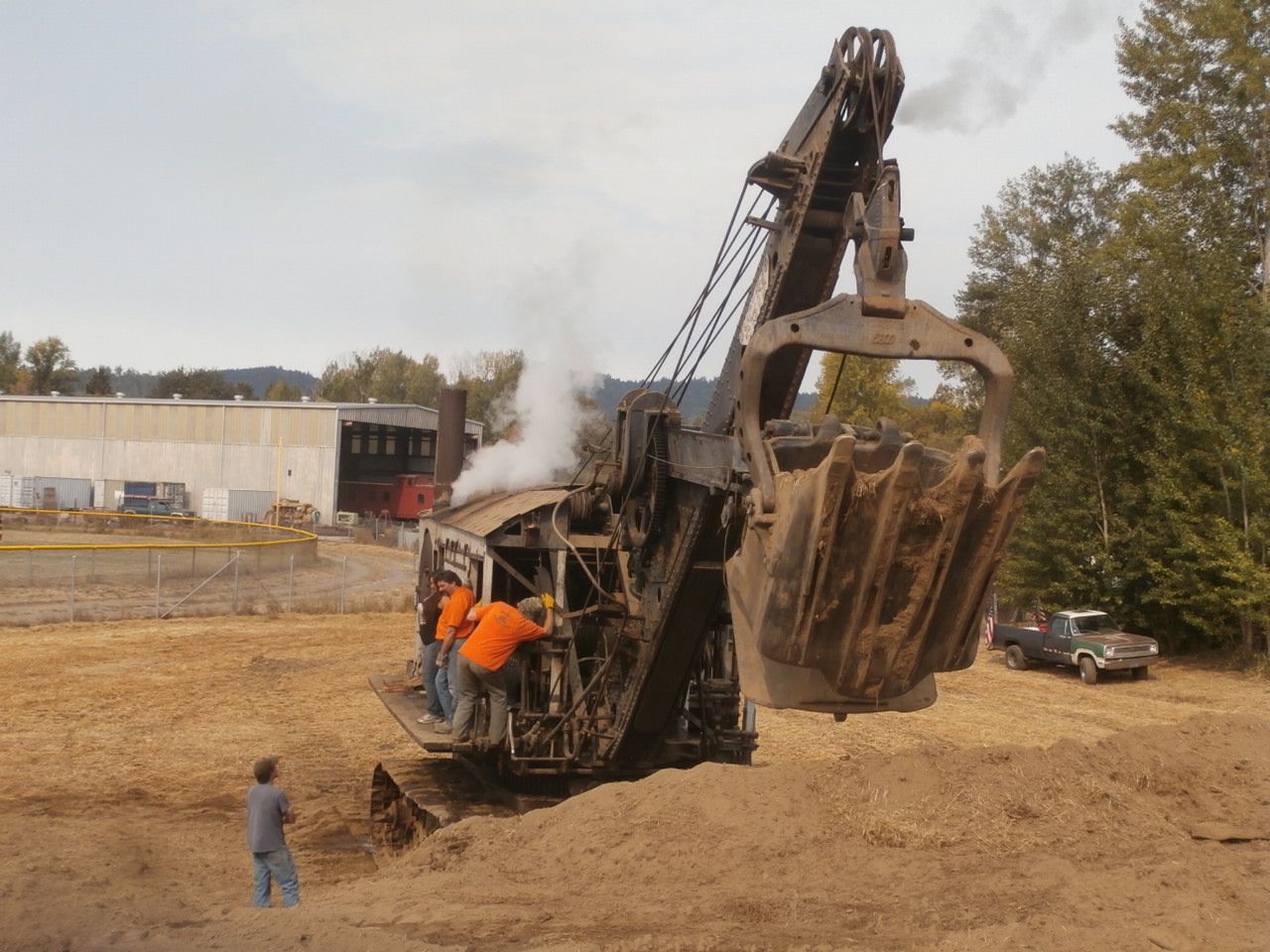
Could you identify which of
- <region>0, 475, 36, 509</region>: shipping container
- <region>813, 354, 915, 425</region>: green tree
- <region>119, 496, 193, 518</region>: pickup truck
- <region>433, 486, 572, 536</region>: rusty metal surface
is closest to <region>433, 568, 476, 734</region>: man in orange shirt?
<region>433, 486, 572, 536</region>: rusty metal surface

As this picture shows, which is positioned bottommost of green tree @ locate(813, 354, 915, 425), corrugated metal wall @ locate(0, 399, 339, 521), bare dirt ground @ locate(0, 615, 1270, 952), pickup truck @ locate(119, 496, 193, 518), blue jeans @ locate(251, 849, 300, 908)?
pickup truck @ locate(119, 496, 193, 518)

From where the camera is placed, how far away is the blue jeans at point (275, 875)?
8.12m

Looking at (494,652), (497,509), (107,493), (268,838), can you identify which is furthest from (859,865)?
(107,493)

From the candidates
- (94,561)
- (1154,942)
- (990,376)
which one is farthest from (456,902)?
(94,561)

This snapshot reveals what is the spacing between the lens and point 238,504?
57375 millimetres

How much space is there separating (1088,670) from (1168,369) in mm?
6730

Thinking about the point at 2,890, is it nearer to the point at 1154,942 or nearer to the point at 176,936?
the point at 176,936

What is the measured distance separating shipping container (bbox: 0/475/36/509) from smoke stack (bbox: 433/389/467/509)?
51893 millimetres

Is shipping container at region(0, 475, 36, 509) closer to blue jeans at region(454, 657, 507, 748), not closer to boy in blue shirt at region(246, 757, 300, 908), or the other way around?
blue jeans at region(454, 657, 507, 748)

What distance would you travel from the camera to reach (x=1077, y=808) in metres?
7.89

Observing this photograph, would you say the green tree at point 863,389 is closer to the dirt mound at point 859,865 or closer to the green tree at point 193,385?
the dirt mound at point 859,865

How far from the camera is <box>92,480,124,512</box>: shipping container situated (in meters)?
60.2

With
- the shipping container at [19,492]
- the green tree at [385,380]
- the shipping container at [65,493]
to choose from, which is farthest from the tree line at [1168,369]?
the green tree at [385,380]

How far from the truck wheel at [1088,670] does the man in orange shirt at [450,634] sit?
16403mm
